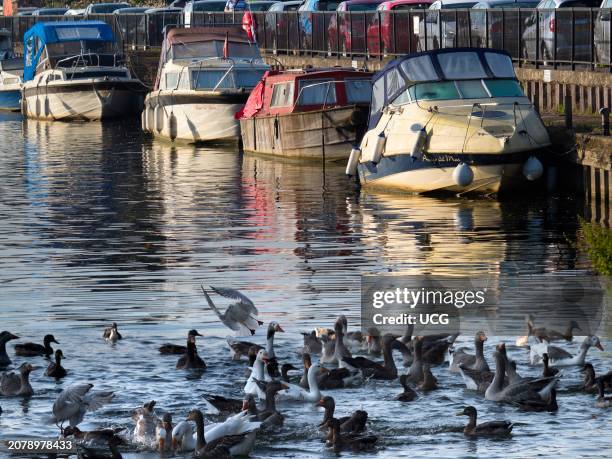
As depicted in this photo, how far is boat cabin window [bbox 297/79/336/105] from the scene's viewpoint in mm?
41250

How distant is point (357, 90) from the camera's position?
4125 cm

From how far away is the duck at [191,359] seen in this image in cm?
1825

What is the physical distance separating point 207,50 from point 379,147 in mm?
17751

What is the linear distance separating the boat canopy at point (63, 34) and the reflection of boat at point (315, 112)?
20.7 m

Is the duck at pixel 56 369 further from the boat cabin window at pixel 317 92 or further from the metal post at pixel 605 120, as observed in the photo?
the boat cabin window at pixel 317 92

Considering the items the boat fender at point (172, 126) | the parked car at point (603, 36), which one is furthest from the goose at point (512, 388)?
the boat fender at point (172, 126)

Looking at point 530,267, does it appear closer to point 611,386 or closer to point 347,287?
point 347,287

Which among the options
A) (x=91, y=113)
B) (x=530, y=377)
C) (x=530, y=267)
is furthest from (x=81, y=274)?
(x=91, y=113)

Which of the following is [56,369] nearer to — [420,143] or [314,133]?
[420,143]

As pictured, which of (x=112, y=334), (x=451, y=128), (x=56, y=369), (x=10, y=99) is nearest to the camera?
(x=56, y=369)

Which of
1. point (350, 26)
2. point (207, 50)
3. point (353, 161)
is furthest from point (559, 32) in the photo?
point (350, 26)

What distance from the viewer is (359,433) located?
15.8m

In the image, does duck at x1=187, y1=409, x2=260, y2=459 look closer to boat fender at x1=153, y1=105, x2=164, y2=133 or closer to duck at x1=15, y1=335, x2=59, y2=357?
duck at x1=15, y1=335, x2=59, y2=357

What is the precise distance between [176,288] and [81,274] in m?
2.15
